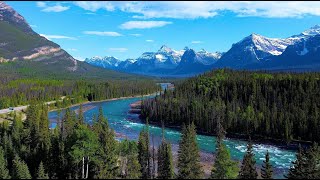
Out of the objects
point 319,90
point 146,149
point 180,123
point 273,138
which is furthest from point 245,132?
point 146,149

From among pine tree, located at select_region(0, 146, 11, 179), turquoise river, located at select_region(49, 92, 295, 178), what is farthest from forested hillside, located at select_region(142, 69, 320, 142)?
pine tree, located at select_region(0, 146, 11, 179)

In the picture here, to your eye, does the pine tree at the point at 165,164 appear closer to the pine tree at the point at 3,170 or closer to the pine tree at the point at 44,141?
the pine tree at the point at 44,141

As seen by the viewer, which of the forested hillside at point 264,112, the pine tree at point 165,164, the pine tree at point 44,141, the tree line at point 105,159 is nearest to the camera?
the tree line at point 105,159

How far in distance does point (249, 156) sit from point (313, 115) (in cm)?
8761

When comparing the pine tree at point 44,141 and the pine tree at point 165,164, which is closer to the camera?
the pine tree at point 165,164

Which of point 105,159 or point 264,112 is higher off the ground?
point 264,112

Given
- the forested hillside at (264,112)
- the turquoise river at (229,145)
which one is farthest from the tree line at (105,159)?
the forested hillside at (264,112)

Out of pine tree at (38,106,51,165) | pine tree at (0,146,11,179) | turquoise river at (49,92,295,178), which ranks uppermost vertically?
pine tree at (38,106,51,165)

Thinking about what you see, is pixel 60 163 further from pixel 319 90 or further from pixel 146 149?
pixel 319 90

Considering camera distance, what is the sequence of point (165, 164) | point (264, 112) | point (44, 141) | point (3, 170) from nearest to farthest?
point (3, 170) → point (165, 164) → point (44, 141) → point (264, 112)

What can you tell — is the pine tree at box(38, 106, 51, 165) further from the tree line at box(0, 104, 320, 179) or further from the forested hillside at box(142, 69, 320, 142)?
the forested hillside at box(142, 69, 320, 142)

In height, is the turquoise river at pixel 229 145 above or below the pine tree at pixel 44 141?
below

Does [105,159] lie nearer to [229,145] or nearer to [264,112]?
[229,145]

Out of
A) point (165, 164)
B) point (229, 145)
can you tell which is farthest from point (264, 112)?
point (165, 164)
